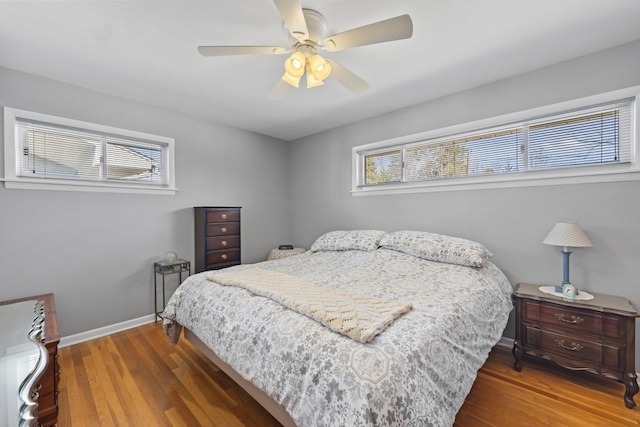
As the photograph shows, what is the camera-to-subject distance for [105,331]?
270 cm

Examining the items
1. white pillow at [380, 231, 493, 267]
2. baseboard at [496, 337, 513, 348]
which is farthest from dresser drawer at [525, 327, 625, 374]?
white pillow at [380, 231, 493, 267]

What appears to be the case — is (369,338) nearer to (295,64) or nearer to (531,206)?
(295,64)

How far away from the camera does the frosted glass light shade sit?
1.95m

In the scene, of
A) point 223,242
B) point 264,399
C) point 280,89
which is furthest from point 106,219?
point 264,399

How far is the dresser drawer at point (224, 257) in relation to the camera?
3215mm

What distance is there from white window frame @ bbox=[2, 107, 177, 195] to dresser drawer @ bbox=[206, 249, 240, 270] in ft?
2.89

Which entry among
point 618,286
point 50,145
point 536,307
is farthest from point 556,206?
point 50,145

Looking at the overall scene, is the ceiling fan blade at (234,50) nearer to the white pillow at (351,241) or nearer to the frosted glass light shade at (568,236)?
the white pillow at (351,241)

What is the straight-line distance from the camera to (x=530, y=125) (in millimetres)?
2441

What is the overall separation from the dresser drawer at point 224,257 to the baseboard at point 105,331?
86 cm

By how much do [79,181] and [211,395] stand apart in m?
2.33

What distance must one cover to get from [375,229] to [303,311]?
2208 mm

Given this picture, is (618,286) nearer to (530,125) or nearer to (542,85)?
(530,125)

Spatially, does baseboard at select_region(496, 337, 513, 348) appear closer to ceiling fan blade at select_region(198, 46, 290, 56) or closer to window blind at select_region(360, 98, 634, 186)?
window blind at select_region(360, 98, 634, 186)
